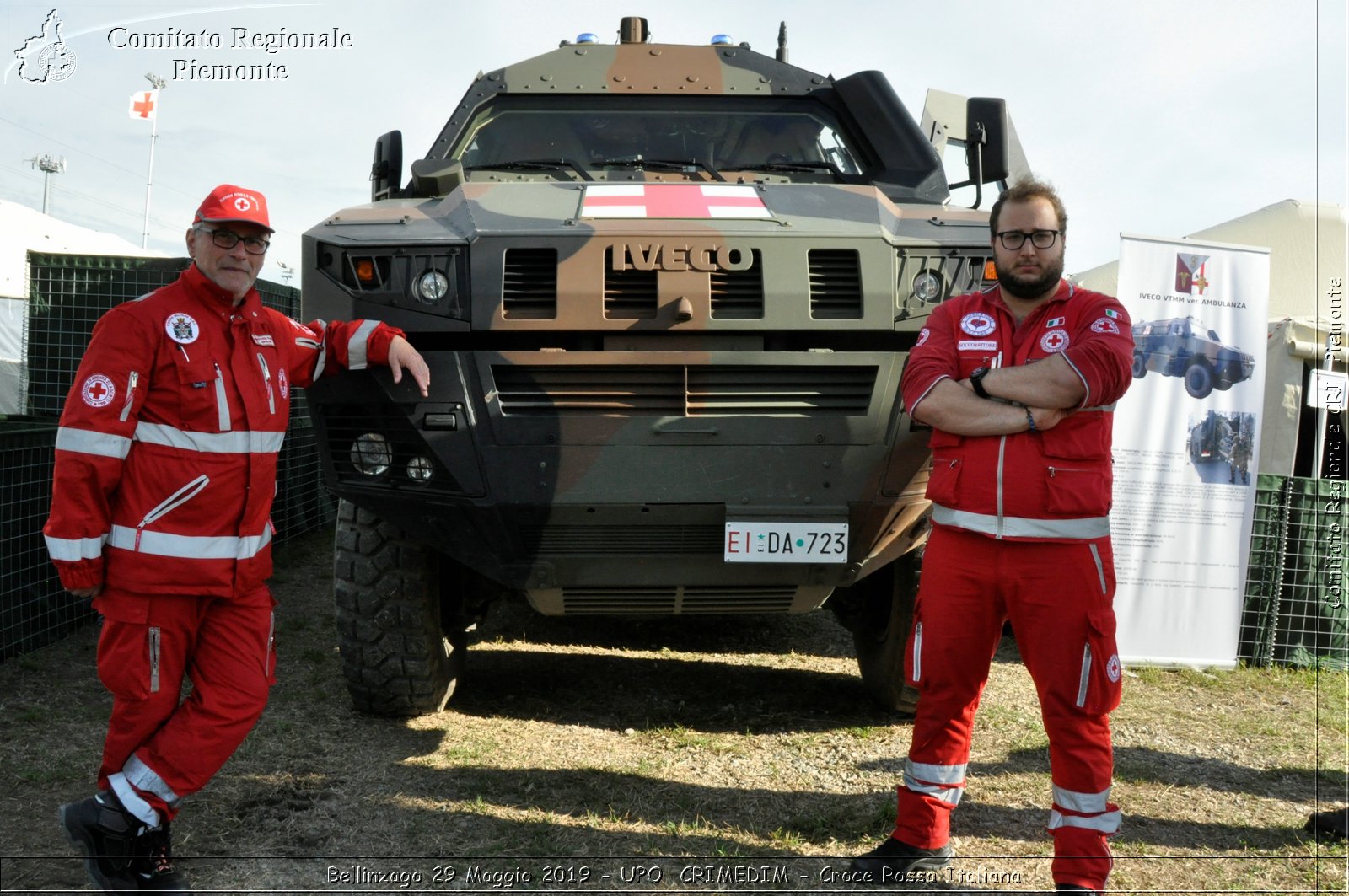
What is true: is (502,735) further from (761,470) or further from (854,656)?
(854,656)

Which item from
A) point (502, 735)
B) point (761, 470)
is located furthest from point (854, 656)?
point (761, 470)

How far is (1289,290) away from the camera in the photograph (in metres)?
9.62

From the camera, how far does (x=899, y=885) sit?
3.05m

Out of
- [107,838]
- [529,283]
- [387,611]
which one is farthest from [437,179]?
[107,838]

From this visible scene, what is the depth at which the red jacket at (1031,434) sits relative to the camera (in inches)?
113

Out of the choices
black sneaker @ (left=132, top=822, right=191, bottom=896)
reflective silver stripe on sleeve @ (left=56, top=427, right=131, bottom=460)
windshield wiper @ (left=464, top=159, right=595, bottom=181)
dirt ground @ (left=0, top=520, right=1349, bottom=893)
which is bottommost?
dirt ground @ (left=0, top=520, right=1349, bottom=893)

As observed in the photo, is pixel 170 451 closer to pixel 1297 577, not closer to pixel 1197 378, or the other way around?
pixel 1197 378

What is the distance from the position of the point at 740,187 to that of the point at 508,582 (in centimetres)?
156

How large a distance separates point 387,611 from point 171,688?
3.74ft

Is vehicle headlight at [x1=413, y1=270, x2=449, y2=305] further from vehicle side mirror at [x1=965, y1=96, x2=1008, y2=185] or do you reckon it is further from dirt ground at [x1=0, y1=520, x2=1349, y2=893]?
vehicle side mirror at [x1=965, y1=96, x2=1008, y2=185]

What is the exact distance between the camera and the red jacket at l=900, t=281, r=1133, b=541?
2875mm

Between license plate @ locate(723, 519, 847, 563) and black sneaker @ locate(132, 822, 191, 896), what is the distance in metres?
1.67

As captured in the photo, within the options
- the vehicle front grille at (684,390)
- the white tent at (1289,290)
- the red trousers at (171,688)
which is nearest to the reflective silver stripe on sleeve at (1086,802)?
the vehicle front grille at (684,390)

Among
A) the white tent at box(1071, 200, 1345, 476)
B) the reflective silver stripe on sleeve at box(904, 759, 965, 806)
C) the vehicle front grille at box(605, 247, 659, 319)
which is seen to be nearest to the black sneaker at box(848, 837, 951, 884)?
the reflective silver stripe on sleeve at box(904, 759, 965, 806)
